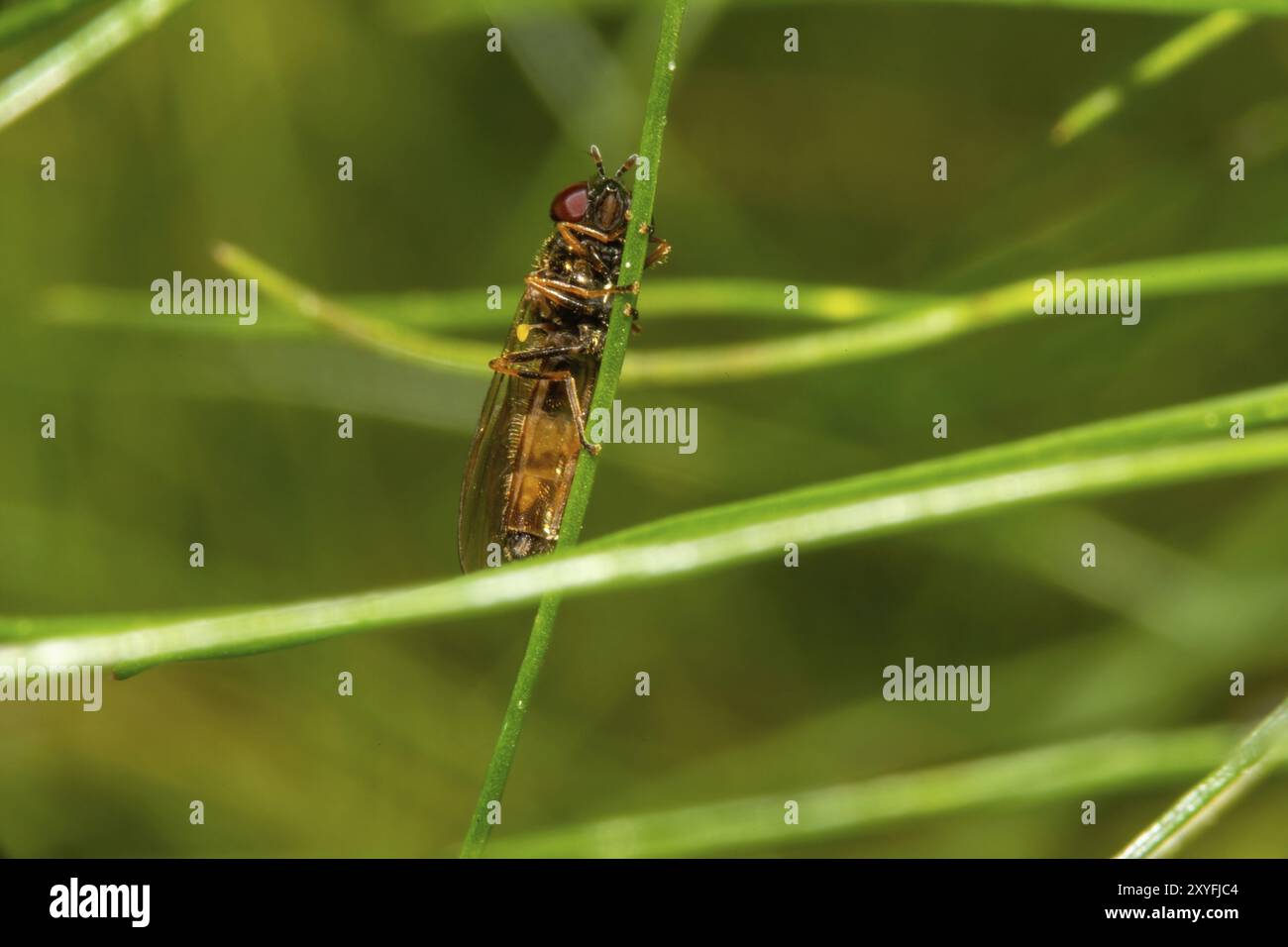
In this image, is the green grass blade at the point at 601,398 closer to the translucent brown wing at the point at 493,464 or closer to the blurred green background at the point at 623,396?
the translucent brown wing at the point at 493,464

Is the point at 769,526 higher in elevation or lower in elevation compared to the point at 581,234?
lower

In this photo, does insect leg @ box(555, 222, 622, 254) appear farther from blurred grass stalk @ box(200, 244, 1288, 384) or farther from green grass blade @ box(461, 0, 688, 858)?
green grass blade @ box(461, 0, 688, 858)

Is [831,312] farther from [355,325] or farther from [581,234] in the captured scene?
[355,325]

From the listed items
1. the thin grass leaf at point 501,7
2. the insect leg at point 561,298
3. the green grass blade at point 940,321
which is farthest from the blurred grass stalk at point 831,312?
the thin grass leaf at point 501,7

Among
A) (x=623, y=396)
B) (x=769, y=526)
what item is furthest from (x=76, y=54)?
(x=623, y=396)

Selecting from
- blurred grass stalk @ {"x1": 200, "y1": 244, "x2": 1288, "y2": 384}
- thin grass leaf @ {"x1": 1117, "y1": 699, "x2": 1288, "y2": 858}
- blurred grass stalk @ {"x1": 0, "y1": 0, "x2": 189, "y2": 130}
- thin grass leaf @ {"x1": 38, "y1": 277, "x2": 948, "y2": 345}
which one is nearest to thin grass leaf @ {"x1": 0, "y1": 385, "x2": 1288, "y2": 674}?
thin grass leaf @ {"x1": 1117, "y1": 699, "x2": 1288, "y2": 858}

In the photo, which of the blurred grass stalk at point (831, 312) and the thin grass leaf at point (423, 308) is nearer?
the blurred grass stalk at point (831, 312)
